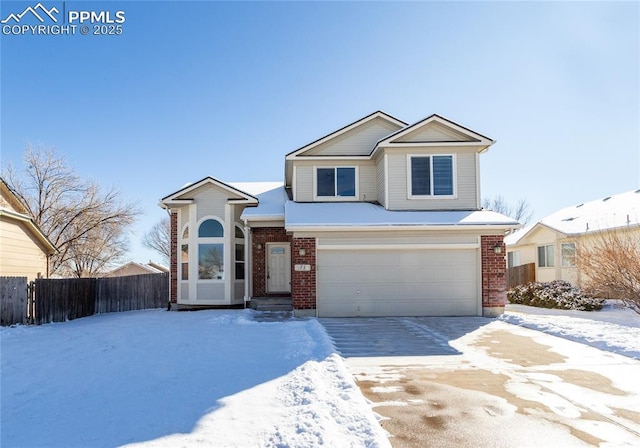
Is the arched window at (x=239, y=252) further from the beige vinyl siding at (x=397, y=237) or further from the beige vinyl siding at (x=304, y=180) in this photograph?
the beige vinyl siding at (x=397, y=237)

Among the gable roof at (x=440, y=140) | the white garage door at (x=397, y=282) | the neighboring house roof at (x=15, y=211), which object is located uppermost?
the gable roof at (x=440, y=140)

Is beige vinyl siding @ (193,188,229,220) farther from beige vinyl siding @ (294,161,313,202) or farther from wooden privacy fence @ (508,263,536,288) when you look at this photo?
wooden privacy fence @ (508,263,536,288)

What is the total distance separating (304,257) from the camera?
490 inches

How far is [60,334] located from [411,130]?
11729 mm

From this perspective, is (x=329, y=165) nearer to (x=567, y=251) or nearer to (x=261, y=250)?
(x=261, y=250)

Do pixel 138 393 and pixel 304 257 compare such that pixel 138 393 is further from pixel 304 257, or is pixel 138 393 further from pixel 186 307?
pixel 186 307

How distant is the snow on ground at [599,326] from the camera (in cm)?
821

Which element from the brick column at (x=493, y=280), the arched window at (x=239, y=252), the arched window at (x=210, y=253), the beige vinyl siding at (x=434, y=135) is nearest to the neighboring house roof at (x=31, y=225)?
the arched window at (x=210, y=253)

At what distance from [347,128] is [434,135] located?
3.13 m

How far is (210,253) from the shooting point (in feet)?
47.8

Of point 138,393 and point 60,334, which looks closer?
point 138,393

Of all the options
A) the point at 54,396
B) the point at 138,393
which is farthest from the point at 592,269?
the point at 54,396

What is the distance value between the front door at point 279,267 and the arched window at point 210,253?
182 centimetres

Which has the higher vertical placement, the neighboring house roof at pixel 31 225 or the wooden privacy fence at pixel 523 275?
the neighboring house roof at pixel 31 225
